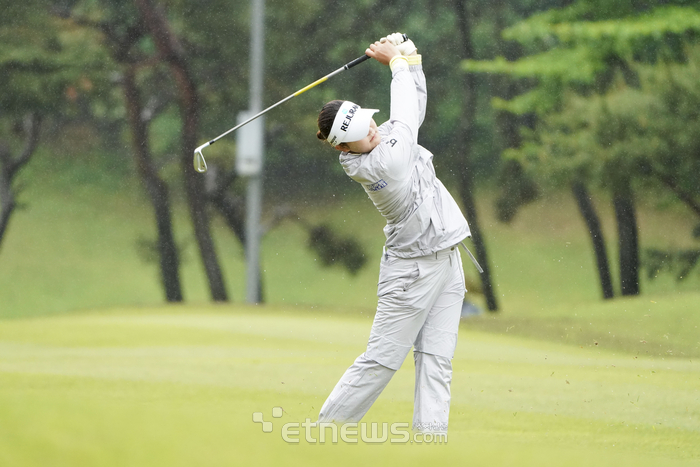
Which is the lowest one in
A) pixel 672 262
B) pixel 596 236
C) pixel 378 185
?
pixel 672 262

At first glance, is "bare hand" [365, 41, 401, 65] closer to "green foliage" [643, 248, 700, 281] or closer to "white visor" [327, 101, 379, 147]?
"white visor" [327, 101, 379, 147]

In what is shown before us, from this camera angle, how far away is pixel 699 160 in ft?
38.5

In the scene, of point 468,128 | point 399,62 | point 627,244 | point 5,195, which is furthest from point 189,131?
point 399,62

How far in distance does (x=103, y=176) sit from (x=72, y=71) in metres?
1.73

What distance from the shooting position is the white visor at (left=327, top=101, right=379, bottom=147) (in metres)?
3.58

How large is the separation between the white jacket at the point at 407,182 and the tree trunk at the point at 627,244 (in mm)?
9846

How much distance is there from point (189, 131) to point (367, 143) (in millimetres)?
11152

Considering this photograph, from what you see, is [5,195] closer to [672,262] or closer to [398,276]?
[672,262]

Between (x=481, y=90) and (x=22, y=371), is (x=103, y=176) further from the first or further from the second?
(x=22, y=371)

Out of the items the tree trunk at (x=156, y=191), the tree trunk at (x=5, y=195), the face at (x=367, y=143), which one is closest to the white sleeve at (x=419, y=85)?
the face at (x=367, y=143)

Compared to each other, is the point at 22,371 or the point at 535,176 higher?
the point at 535,176

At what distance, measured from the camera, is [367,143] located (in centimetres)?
364

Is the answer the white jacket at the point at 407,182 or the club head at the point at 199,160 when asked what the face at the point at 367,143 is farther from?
the club head at the point at 199,160

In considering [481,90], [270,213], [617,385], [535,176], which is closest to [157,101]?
[270,213]
